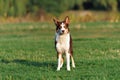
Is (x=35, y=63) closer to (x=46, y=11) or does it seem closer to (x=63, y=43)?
(x=63, y=43)

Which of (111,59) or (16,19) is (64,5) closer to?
(16,19)

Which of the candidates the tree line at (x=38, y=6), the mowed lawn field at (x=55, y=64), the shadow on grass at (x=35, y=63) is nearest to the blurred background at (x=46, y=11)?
the tree line at (x=38, y=6)

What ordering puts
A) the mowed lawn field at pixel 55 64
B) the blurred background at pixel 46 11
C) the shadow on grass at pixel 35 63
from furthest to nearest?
Result: 1. the blurred background at pixel 46 11
2. the shadow on grass at pixel 35 63
3. the mowed lawn field at pixel 55 64

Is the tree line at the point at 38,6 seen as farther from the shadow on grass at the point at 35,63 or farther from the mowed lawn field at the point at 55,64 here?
the shadow on grass at the point at 35,63

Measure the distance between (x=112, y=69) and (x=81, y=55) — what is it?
13.7 feet

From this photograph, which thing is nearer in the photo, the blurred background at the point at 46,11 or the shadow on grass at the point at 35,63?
the shadow on grass at the point at 35,63

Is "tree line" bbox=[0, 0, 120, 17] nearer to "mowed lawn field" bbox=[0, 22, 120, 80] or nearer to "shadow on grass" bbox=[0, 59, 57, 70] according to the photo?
"mowed lawn field" bbox=[0, 22, 120, 80]

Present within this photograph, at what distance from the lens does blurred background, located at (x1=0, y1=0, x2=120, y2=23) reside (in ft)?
175

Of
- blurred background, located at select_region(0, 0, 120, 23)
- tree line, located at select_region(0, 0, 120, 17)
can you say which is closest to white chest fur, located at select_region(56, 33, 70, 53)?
blurred background, located at select_region(0, 0, 120, 23)

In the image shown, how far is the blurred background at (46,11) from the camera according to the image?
5347cm

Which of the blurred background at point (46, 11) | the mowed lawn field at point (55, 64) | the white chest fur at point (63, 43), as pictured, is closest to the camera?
the mowed lawn field at point (55, 64)

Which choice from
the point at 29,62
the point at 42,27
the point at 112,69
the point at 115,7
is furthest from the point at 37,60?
the point at 115,7

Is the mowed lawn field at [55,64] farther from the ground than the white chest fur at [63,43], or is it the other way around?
the white chest fur at [63,43]

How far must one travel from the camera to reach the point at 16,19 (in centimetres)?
5375
